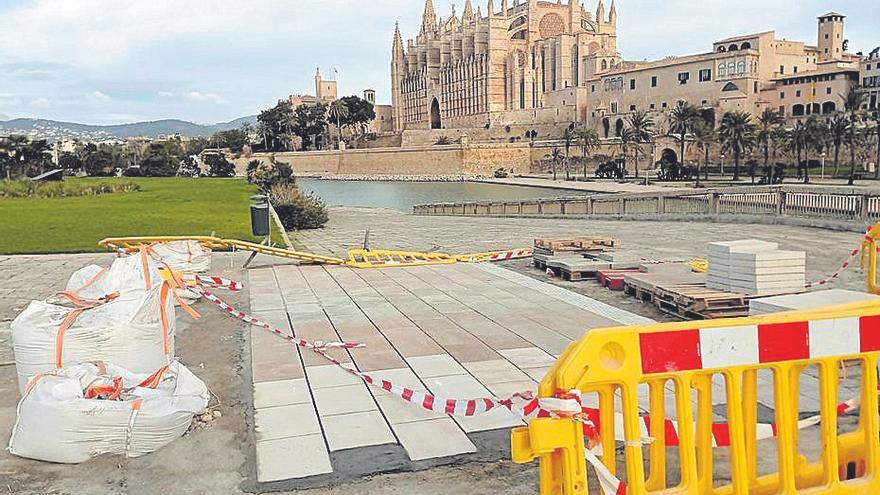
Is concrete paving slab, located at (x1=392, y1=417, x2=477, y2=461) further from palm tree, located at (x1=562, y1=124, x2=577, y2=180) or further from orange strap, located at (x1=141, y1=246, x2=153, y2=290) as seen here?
palm tree, located at (x1=562, y1=124, x2=577, y2=180)

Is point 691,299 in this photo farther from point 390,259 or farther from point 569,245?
point 390,259

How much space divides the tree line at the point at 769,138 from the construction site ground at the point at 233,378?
43.5 meters

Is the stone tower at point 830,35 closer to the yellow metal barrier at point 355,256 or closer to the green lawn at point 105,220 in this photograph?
the green lawn at point 105,220

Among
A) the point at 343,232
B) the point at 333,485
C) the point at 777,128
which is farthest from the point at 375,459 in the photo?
the point at 777,128

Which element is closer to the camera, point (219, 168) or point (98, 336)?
point (98, 336)

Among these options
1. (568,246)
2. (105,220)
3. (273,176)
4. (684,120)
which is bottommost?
(568,246)

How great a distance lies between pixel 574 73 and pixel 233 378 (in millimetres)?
102929

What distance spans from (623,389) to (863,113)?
73.7 m

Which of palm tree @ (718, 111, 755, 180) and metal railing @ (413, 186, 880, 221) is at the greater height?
palm tree @ (718, 111, 755, 180)

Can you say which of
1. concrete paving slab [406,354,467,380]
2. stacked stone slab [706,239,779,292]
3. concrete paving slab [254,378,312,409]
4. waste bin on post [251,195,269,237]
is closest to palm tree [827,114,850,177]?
waste bin on post [251,195,269,237]

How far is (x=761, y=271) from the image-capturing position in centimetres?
841

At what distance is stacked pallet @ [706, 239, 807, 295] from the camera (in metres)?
8.40

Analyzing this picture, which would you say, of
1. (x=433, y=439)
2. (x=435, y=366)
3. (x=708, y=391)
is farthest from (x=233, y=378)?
(x=708, y=391)

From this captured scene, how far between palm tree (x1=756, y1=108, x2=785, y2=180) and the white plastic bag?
67.4 m
